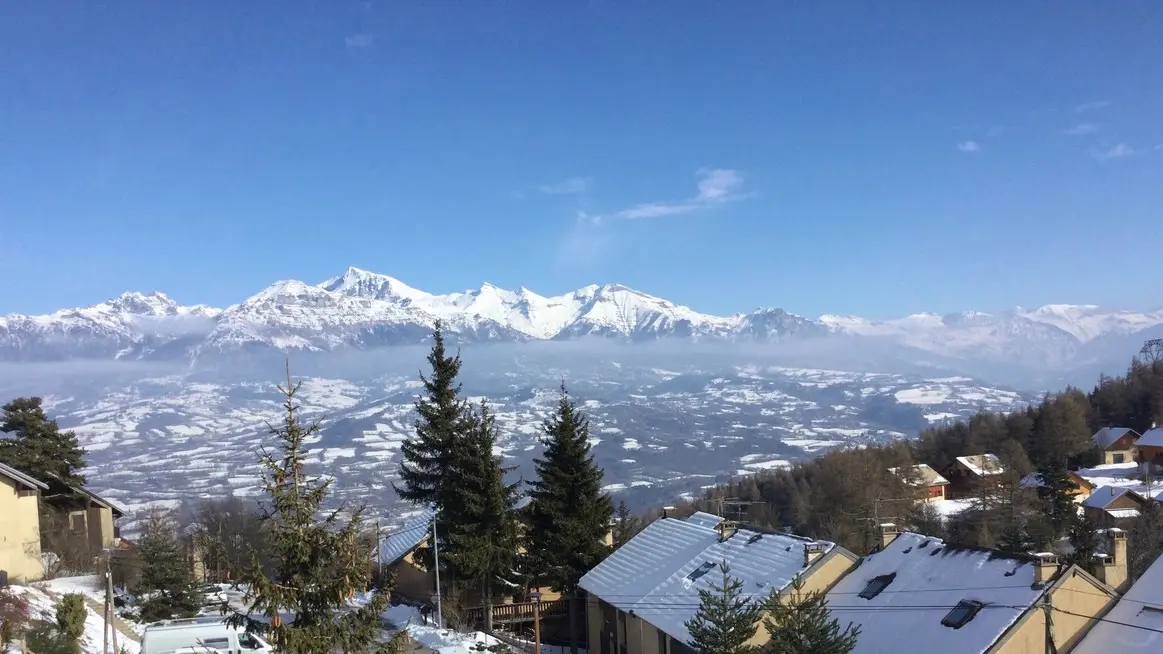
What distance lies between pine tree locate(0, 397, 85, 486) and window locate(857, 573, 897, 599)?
120 feet

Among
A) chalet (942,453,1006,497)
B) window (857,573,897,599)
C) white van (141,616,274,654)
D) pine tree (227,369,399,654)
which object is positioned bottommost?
chalet (942,453,1006,497)

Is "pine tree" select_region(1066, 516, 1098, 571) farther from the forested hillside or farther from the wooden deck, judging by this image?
the wooden deck

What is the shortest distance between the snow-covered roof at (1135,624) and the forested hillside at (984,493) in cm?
2941

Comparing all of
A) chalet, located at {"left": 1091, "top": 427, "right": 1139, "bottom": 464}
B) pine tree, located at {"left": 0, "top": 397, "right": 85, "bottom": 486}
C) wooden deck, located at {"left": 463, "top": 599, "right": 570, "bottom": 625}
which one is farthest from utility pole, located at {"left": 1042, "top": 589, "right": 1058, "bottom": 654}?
chalet, located at {"left": 1091, "top": 427, "right": 1139, "bottom": 464}

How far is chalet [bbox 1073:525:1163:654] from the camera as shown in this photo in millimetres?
17620

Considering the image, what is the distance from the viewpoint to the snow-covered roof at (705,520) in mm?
32906

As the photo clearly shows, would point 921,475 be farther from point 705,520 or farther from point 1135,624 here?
point 1135,624

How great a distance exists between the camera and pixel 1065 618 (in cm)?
1916

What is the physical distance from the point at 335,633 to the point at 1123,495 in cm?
6971

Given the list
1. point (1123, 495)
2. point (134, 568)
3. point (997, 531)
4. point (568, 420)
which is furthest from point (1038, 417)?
point (134, 568)

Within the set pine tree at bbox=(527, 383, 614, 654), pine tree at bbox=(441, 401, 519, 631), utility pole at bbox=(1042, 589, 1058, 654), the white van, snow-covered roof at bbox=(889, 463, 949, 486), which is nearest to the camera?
utility pole at bbox=(1042, 589, 1058, 654)

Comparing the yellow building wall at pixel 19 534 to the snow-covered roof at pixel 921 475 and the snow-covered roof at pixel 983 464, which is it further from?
the snow-covered roof at pixel 983 464

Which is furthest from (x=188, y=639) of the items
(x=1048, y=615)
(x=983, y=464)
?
(x=983, y=464)

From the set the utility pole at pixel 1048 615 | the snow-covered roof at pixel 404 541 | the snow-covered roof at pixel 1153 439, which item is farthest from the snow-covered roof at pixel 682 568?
the snow-covered roof at pixel 1153 439
